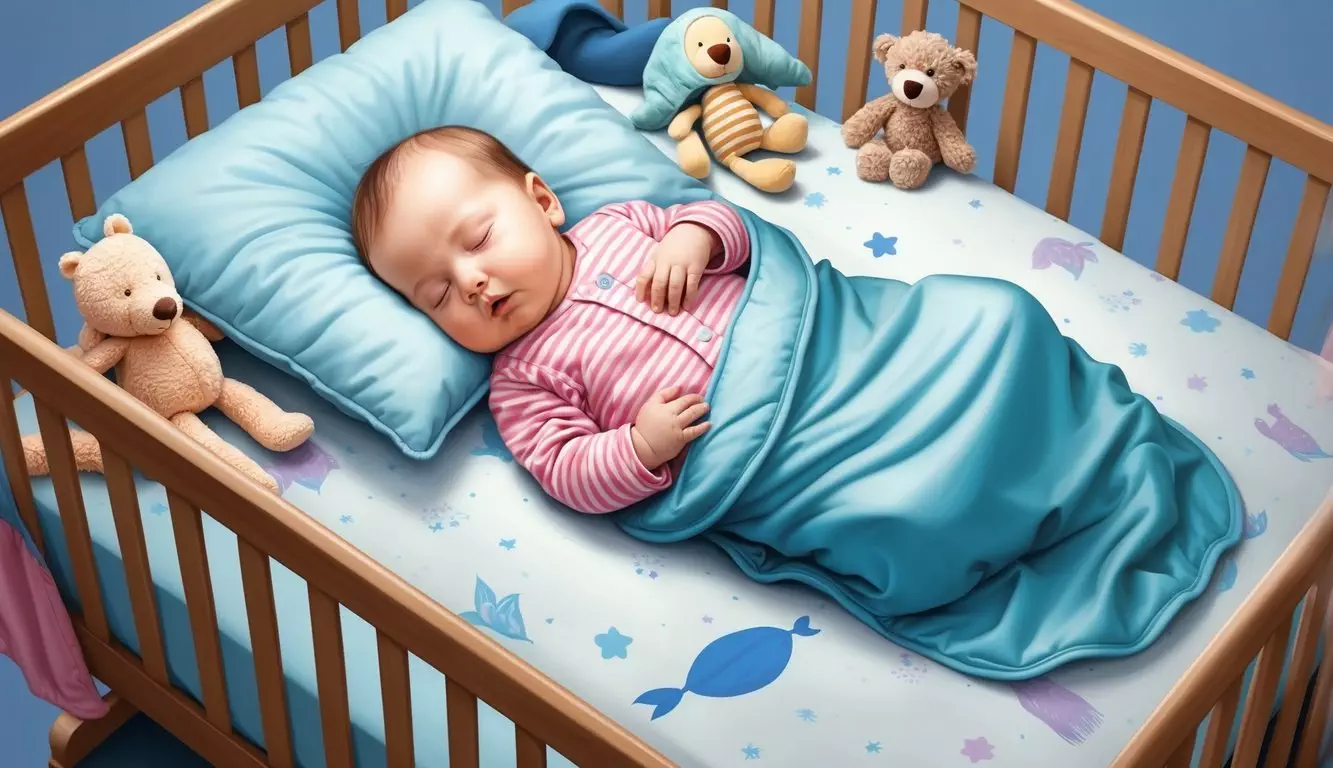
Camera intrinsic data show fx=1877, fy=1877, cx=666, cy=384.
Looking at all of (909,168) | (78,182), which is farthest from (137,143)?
(909,168)

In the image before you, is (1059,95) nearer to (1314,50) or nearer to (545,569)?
(1314,50)

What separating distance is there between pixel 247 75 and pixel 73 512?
2.03ft

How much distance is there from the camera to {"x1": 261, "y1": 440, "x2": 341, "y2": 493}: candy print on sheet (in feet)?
6.28

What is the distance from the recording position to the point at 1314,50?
3033 mm

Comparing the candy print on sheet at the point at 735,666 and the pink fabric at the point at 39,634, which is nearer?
the candy print on sheet at the point at 735,666

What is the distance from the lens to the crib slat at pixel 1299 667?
4.94 ft

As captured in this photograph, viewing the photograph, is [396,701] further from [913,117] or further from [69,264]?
[913,117]

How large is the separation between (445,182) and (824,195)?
53 cm

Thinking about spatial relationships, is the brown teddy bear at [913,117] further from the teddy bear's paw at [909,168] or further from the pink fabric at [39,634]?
the pink fabric at [39,634]

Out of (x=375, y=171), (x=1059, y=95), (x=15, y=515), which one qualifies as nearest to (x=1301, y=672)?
(x=375, y=171)

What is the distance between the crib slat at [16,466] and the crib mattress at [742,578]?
0.02 meters

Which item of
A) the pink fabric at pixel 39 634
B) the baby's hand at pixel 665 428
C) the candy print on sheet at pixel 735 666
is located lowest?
the pink fabric at pixel 39 634

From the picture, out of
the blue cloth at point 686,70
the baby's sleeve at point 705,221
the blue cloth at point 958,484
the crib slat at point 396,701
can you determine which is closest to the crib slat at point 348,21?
the blue cloth at point 686,70

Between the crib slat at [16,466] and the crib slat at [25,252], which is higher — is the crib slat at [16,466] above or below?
below
